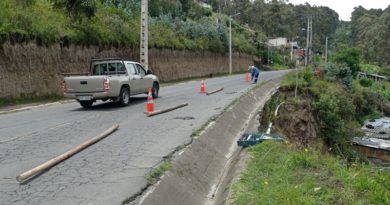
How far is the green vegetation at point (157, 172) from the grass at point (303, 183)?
127 cm

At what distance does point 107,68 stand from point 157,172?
36.4ft

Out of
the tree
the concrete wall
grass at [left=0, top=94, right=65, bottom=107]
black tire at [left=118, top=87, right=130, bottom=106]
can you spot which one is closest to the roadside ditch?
black tire at [left=118, top=87, right=130, bottom=106]

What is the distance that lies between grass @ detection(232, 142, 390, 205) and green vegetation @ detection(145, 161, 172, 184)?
4.15 ft

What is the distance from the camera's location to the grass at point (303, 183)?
6.49m

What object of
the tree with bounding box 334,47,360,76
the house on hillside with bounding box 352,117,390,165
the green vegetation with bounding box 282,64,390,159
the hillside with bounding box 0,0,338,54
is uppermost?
the hillside with bounding box 0,0,338,54

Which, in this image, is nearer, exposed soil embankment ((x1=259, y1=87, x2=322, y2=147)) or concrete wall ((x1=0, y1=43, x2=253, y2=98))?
exposed soil embankment ((x1=259, y1=87, x2=322, y2=147))

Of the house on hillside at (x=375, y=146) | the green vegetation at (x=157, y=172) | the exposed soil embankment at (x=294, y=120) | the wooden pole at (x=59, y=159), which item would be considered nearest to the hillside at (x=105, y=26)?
the exposed soil embankment at (x=294, y=120)

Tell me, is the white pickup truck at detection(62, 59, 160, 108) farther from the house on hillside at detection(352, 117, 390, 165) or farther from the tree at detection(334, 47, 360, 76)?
the tree at detection(334, 47, 360, 76)

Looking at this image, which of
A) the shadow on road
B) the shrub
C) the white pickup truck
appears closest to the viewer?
the white pickup truck

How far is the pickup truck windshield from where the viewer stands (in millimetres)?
17938

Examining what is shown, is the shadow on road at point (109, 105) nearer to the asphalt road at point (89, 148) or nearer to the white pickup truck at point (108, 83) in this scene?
the asphalt road at point (89, 148)

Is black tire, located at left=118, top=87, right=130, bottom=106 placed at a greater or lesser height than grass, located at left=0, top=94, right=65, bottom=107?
greater

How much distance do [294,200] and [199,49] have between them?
152 feet

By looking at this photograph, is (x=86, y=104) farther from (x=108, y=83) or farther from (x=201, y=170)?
(x=201, y=170)
